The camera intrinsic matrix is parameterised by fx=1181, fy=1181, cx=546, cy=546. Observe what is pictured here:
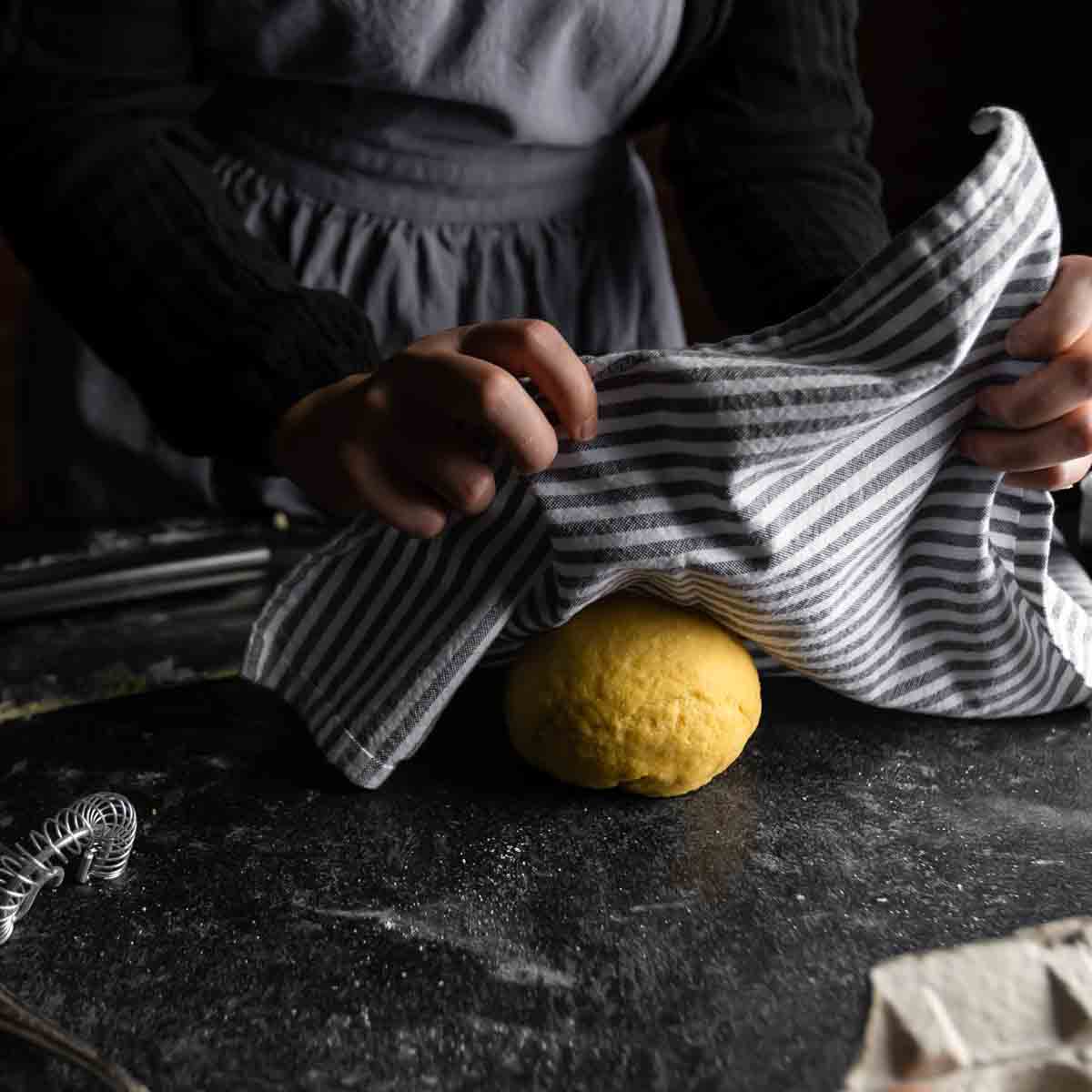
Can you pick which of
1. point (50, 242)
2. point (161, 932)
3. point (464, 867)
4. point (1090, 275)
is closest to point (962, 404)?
point (1090, 275)

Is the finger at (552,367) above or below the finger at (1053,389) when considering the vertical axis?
below

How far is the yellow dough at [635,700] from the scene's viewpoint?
1.73 ft

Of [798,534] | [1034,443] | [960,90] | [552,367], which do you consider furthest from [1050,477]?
[960,90]

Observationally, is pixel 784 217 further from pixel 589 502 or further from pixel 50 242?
pixel 50 242

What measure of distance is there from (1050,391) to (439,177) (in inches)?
18.3

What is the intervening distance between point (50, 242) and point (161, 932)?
43cm

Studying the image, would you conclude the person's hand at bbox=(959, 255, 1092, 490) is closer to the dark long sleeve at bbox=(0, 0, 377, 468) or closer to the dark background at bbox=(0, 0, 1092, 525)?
the dark long sleeve at bbox=(0, 0, 377, 468)

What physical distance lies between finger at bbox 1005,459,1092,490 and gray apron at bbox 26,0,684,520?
41 cm

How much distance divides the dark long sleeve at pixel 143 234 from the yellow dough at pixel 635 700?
0.21 m

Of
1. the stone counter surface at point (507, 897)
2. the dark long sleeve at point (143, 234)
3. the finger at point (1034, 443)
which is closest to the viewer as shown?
the stone counter surface at point (507, 897)

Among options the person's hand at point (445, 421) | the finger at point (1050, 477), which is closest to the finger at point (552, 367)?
the person's hand at point (445, 421)

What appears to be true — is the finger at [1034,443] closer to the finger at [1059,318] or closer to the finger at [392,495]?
the finger at [1059,318]

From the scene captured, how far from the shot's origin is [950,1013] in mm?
387

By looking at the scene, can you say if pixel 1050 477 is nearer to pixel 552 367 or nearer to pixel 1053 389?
pixel 1053 389
